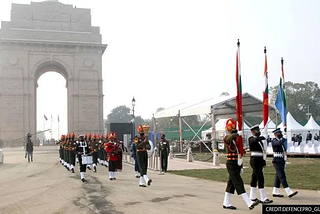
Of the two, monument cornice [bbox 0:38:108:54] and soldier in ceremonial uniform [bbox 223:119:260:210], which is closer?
soldier in ceremonial uniform [bbox 223:119:260:210]

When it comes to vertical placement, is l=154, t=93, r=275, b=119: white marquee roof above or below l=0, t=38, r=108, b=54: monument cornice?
below

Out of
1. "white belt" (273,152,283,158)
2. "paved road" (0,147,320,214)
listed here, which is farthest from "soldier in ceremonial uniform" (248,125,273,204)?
"white belt" (273,152,283,158)

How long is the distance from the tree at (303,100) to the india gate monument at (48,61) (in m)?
45.4

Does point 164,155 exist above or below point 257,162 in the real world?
below

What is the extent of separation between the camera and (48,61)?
54.5m

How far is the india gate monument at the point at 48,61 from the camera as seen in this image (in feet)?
171

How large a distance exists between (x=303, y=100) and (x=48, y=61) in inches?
2246

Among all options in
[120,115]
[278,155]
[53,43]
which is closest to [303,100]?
[53,43]

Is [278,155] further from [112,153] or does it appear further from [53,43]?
[53,43]

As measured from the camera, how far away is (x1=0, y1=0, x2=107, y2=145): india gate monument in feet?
171

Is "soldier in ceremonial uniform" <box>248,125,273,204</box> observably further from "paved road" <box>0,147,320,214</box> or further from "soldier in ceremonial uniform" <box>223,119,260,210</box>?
"soldier in ceremonial uniform" <box>223,119,260,210</box>

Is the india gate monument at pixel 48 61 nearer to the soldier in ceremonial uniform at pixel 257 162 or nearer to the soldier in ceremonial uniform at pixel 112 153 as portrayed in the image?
the soldier in ceremonial uniform at pixel 112 153

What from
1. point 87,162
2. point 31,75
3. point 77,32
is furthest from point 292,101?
point 87,162

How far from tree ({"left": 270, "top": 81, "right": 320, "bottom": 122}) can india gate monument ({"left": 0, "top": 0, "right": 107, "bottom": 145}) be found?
45362 mm
